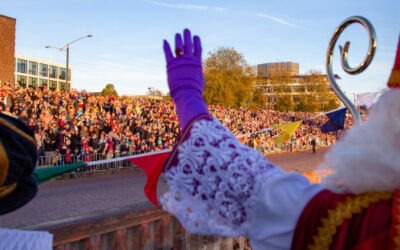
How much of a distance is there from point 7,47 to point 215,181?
1709 inches

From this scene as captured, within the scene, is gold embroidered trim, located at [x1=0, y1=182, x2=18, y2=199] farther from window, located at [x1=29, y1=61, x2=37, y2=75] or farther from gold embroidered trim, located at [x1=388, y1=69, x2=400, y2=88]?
window, located at [x1=29, y1=61, x2=37, y2=75]

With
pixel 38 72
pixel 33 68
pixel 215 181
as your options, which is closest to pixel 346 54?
pixel 215 181

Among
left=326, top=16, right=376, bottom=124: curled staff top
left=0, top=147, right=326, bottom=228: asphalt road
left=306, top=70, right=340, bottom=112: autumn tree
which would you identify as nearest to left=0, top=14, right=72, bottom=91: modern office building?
left=0, top=147, right=326, bottom=228: asphalt road

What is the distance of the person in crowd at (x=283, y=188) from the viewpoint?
126 centimetres

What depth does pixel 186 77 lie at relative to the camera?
1651 millimetres

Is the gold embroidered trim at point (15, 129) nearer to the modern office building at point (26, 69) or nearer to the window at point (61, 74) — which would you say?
the modern office building at point (26, 69)

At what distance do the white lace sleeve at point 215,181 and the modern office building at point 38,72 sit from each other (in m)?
73.2

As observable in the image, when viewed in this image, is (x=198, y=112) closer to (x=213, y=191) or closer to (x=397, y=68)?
(x=213, y=191)

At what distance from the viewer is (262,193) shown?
1.40 m

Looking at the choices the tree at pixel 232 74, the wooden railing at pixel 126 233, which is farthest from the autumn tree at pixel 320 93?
the wooden railing at pixel 126 233

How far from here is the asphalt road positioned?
27.9 ft

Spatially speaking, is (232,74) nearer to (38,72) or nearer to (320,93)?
(320,93)

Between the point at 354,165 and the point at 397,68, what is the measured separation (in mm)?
303

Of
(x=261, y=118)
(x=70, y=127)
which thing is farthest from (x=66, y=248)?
(x=261, y=118)
